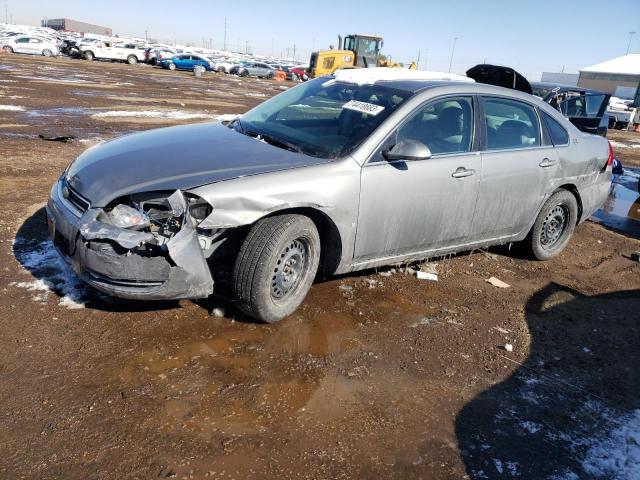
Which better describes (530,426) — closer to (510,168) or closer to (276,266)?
(276,266)

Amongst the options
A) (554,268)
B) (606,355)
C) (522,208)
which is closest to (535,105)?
(522,208)

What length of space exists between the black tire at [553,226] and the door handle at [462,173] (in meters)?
1.39

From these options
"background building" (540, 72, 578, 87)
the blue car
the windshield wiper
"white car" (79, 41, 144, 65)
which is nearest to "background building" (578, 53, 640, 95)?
"background building" (540, 72, 578, 87)

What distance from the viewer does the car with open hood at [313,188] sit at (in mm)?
3148

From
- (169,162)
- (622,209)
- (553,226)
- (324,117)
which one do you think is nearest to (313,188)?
(169,162)

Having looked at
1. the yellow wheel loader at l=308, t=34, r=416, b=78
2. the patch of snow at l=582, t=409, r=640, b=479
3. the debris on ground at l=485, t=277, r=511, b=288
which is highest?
the yellow wheel loader at l=308, t=34, r=416, b=78

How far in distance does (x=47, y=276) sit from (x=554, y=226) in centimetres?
497

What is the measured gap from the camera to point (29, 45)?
40719mm

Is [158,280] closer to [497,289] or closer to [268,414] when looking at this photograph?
[268,414]

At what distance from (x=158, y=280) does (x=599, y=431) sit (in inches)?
108

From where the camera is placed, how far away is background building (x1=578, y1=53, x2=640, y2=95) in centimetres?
6644

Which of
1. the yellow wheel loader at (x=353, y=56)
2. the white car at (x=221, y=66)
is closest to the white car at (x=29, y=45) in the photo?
the white car at (x=221, y=66)

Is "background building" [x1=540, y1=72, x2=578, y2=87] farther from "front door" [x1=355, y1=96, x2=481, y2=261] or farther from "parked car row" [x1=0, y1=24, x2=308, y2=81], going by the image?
"front door" [x1=355, y1=96, x2=481, y2=261]

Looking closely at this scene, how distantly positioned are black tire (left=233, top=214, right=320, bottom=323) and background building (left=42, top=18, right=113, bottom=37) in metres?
138
